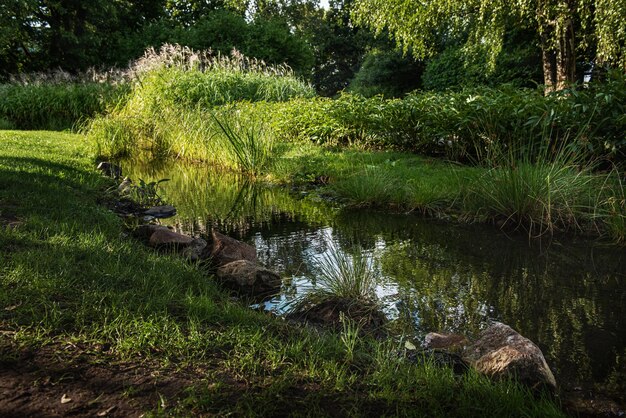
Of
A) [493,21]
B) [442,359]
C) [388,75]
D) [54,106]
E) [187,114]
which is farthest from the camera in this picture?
[388,75]

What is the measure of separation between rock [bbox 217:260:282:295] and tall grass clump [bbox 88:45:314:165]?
12.7ft

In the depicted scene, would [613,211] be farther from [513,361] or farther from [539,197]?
[513,361]

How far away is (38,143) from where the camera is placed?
902 centimetres

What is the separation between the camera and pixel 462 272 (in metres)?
4.27

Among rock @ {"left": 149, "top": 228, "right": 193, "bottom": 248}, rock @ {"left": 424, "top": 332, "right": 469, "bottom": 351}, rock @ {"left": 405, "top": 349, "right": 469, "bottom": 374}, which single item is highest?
rock @ {"left": 149, "top": 228, "right": 193, "bottom": 248}

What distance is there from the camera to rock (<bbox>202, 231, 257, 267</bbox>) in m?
4.16

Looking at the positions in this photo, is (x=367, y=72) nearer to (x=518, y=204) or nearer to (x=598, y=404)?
(x=518, y=204)

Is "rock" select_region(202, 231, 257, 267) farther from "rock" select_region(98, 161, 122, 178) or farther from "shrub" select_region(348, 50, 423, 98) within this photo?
"shrub" select_region(348, 50, 423, 98)

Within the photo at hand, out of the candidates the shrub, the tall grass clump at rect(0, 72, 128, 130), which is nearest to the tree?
the tall grass clump at rect(0, 72, 128, 130)

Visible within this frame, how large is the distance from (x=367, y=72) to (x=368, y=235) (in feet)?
74.0

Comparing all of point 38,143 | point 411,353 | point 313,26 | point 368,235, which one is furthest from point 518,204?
point 313,26

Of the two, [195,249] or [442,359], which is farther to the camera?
[195,249]

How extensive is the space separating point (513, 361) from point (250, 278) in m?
1.91

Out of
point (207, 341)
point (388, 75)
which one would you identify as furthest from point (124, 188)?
point (388, 75)
